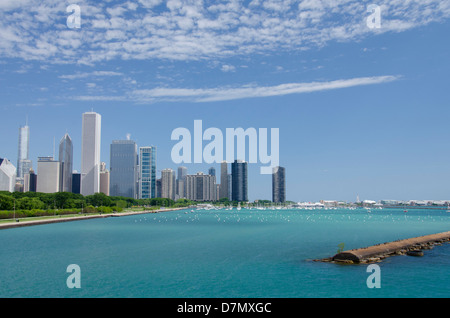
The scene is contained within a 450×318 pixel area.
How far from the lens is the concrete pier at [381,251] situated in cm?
4569

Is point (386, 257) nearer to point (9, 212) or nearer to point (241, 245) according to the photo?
point (241, 245)

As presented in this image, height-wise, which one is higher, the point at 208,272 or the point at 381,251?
the point at 381,251

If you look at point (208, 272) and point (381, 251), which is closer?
point (208, 272)

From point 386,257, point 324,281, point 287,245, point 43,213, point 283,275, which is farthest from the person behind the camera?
point 43,213

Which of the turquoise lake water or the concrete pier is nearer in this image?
the turquoise lake water

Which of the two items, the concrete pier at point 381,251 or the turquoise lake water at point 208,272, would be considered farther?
the concrete pier at point 381,251

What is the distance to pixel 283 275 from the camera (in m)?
39.1

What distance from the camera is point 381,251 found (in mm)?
51625

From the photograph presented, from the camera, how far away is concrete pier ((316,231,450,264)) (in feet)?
150
